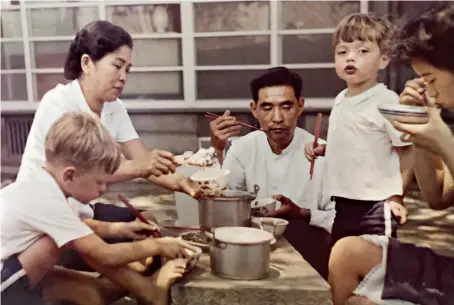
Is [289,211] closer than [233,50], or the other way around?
[233,50]

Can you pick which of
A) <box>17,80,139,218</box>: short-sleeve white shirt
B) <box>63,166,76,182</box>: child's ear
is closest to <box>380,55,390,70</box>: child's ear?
<box>17,80,139,218</box>: short-sleeve white shirt

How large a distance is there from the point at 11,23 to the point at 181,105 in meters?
0.41

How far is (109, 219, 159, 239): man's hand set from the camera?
102 cm

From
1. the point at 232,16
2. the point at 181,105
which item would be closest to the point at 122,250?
the point at 181,105

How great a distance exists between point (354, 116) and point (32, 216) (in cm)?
68

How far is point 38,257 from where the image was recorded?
3.13ft

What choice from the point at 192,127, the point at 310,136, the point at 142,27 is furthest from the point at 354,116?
the point at 142,27

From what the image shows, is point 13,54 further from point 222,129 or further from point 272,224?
point 272,224

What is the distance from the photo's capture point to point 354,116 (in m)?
1.04

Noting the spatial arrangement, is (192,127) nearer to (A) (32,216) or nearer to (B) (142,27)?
(B) (142,27)

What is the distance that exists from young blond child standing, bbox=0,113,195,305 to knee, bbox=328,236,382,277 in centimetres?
31

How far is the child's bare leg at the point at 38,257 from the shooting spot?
3.09ft

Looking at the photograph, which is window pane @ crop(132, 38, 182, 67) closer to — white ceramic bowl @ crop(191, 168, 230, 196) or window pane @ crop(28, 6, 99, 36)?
window pane @ crop(28, 6, 99, 36)

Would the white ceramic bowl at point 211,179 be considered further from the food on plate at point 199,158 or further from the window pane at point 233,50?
the window pane at point 233,50
